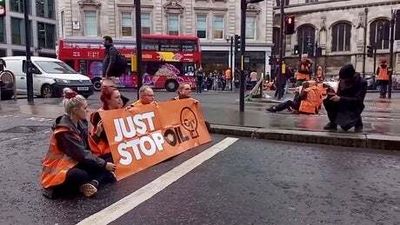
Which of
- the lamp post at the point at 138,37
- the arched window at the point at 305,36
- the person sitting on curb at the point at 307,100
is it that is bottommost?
the person sitting on curb at the point at 307,100

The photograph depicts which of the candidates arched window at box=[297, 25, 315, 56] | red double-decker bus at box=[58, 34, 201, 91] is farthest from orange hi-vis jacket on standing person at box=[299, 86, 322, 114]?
arched window at box=[297, 25, 315, 56]

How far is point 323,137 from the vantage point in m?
8.48

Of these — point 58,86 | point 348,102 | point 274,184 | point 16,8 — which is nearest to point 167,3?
point 16,8

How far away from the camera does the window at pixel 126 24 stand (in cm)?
4722

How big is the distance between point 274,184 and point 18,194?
2.82 m

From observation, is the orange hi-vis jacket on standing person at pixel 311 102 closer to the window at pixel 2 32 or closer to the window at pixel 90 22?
the window at pixel 90 22

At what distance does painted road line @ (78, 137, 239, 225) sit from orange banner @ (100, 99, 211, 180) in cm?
39

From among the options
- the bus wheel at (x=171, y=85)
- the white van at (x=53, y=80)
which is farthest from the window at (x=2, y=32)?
the white van at (x=53, y=80)

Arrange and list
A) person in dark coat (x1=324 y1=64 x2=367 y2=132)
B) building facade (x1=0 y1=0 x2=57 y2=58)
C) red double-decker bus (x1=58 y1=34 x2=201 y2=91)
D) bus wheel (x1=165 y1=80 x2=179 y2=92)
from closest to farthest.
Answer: person in dark coat (x1=324 y1=64 x2=367 y2=132), red double-decker bus (x1=58 y1=34 x2=201 y2=91), bus wheel (x1=165 y1=80 x2=179 y2=92), building facade (x1=0 y1=0 x2=57 y2=58)

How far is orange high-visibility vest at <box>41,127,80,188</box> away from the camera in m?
5.10

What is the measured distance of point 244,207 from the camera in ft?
15.6

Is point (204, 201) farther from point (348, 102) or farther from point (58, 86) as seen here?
point (58, 86)

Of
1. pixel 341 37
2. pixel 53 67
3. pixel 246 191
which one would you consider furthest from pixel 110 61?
pixel 341 37

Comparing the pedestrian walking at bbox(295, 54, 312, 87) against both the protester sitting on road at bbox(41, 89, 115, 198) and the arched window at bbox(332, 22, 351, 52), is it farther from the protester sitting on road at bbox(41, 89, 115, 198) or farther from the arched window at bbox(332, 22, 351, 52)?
the arched window at bbox(332, 22, 351, 52)
